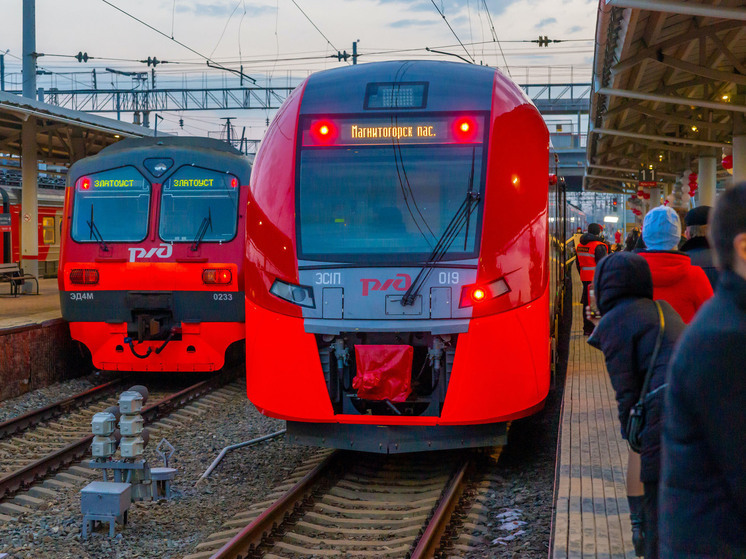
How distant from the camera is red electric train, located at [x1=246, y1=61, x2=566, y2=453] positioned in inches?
253

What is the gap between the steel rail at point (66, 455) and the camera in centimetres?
708

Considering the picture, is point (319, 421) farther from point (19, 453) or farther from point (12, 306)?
point (12, 306)

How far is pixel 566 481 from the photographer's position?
5719 millimetres

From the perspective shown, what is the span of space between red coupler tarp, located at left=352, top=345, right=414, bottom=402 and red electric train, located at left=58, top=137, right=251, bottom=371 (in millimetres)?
4449

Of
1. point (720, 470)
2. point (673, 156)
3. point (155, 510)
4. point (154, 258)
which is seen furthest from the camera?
point (673, 156)

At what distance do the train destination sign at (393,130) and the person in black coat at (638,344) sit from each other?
3.19m

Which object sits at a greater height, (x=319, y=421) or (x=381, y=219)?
(x=381, y=219)

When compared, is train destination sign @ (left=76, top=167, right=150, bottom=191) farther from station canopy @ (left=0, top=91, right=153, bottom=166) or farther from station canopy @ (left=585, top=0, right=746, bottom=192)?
station canopy @ (left=585, top=0, right=746, bottom=192)

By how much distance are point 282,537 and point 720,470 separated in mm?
4179

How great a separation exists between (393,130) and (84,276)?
526cm

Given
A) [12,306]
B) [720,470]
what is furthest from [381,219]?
[12,306]

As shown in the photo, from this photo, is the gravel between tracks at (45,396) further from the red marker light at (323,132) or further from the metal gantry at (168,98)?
the metal gantry at (168,98)

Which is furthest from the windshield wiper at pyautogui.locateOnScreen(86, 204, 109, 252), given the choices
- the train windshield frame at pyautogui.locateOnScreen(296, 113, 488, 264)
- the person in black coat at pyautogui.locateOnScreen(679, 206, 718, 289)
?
the person in black coat at pyautogui.locateOnScreen(679, 206, 718, 289)

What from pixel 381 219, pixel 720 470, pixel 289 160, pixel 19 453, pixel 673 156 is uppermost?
pixel 673 156
